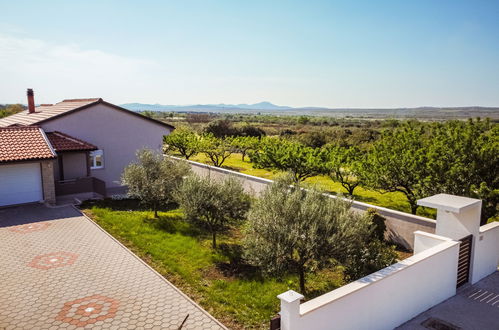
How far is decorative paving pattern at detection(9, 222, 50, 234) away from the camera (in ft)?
48.0

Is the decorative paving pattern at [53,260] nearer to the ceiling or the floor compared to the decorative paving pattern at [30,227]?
nearer to the floor

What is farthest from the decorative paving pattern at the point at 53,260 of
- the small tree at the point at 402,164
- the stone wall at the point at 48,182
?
the small tree at the point at 402,164

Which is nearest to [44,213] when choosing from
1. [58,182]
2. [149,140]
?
[58,182]

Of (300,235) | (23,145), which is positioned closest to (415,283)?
(300,235)

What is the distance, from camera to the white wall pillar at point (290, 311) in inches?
249

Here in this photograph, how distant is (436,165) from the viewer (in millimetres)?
14477

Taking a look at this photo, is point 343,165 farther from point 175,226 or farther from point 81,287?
point 81,287

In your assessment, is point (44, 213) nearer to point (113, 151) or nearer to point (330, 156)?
point (113, 151)

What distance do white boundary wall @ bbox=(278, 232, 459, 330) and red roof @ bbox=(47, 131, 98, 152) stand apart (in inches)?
689

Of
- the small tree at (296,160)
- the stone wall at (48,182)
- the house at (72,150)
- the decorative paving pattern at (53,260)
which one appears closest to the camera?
the decorative paving pattern at (53,260)

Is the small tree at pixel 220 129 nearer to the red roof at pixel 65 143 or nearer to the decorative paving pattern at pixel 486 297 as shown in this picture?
Result: the red roof at pixel 65 143

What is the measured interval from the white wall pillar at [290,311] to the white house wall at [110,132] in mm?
19600

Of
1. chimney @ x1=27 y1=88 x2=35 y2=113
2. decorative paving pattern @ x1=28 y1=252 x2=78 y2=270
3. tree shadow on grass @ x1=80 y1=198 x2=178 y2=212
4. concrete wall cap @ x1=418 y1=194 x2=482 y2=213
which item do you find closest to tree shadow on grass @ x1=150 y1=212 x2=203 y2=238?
tree shadow on grass @ x1=80 y1=198 x2=178 y2=212

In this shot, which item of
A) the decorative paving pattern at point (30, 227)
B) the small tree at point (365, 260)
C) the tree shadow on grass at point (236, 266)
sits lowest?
the tree shadow on grass at point (236, 266)
